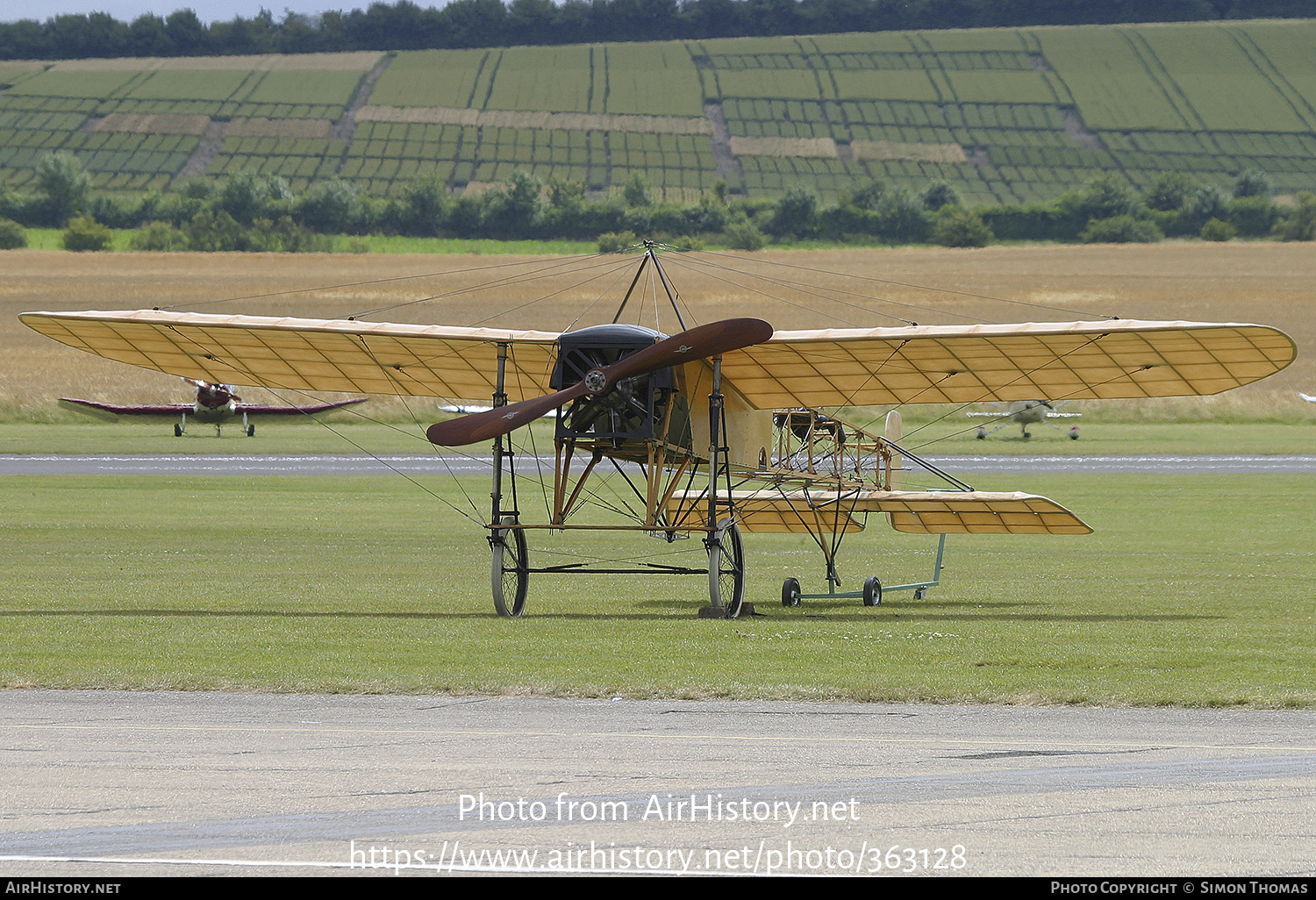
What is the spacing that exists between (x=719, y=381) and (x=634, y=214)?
100158 mm

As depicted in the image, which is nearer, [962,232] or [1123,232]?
[962,232]

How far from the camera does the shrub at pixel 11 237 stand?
106562mm

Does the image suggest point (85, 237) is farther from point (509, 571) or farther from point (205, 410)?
point (509, 571)

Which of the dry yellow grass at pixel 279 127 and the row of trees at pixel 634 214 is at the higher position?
the dry yellow grass at pixel 279 127

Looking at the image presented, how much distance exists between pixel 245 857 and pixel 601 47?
170213mm

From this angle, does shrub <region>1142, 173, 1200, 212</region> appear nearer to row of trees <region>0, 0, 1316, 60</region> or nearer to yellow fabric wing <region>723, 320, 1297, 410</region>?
row of trees <region>0, 0, 1316, 60</region>

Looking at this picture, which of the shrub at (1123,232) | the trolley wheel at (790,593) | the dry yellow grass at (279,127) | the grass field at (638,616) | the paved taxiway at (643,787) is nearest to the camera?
the paved taxiway at (643,787)

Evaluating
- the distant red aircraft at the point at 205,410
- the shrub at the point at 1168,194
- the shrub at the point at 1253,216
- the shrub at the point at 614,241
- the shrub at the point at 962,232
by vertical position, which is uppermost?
the shrub at the point at 1168,194

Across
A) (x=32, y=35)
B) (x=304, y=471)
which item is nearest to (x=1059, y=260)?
(x=304, y=471)

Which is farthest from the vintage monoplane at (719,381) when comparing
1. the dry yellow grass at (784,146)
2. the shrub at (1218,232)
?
the dry yellow grass at (784,146)

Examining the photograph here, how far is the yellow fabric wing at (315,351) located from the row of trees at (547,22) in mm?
165033

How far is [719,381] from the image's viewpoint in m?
16.0

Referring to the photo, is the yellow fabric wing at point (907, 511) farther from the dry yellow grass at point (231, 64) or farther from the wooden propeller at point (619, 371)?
the dry yellow grass at point (231, 64)

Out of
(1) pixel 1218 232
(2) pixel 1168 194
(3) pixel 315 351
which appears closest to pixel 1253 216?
(1) pixel 1218 232
